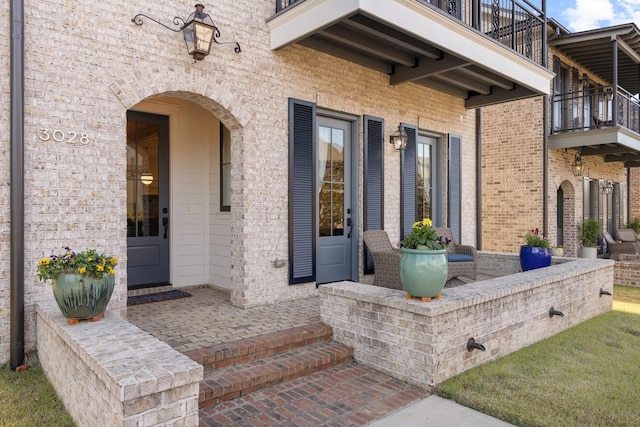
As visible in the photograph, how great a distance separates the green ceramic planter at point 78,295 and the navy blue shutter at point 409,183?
4872 millimetres

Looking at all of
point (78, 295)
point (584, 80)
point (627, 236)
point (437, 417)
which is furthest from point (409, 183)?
point (627, 236)

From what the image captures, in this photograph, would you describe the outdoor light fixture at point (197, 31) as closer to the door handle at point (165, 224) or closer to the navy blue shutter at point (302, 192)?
the navy blue shutter at point (302, 192)

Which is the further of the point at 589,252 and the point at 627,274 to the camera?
the point at 589,252

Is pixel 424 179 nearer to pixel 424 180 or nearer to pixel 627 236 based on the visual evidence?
pixel 424 180

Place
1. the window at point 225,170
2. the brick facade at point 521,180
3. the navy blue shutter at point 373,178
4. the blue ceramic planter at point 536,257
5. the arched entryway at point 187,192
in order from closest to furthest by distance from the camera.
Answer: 1. the arched entryway at point 187,192
2. the window at point 225,170
3. the blue ceramic planter at point 536,257
4. the navy blue shutter at point 373,178
5. the brick facade at point 521,180

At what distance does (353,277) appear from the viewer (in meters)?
6.23

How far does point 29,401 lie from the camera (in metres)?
2.89

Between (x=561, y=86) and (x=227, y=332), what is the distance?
11213 mm

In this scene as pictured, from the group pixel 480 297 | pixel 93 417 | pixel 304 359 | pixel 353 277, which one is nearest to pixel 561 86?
pixel 353 277

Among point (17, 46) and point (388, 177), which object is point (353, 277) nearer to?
point (388, 177)

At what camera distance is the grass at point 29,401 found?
2.64 metres

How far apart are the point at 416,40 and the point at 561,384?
4238 mm

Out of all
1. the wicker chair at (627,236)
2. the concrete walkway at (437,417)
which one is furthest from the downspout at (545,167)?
the concrete walkway at (437,417)

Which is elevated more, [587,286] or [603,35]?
[603,35]
